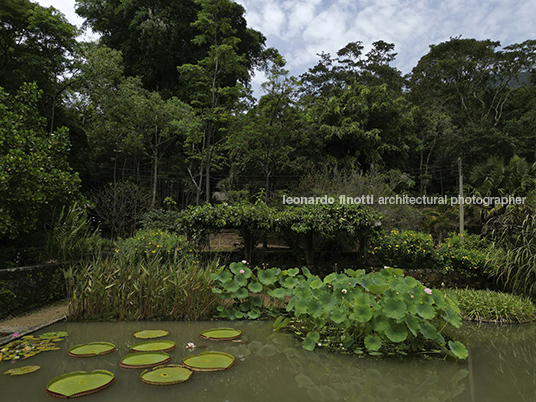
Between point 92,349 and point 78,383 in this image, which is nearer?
point 78,383

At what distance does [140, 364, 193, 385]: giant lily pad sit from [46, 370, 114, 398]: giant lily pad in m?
0.32

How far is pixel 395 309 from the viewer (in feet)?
11.4

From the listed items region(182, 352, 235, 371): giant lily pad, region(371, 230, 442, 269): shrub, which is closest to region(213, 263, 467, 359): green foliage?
region(182, 352, 235, 371): giant lily pad

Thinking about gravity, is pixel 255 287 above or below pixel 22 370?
above

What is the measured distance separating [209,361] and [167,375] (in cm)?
45

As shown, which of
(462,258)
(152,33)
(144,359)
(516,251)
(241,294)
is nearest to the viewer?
(144,359)

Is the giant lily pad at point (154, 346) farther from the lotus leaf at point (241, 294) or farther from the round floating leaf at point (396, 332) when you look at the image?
the round floating leaf at point (396, 332)

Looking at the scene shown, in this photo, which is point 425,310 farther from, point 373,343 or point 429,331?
point 373,343

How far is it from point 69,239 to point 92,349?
3.79 m

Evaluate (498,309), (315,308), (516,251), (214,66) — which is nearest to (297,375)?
(315,308)

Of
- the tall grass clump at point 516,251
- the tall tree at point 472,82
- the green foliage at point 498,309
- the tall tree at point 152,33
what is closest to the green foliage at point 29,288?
the green foliage at point 498,309

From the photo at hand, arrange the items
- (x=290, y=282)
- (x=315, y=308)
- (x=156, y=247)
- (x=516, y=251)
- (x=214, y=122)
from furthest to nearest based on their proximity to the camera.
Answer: (x=214, y=122) → (x=156, y=247) → (x=516, y=251) → (x=290, y=282) → (x=315, y=308)

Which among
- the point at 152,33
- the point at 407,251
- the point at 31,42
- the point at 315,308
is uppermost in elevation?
the point at 152,33

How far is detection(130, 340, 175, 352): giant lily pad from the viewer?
355 cm
